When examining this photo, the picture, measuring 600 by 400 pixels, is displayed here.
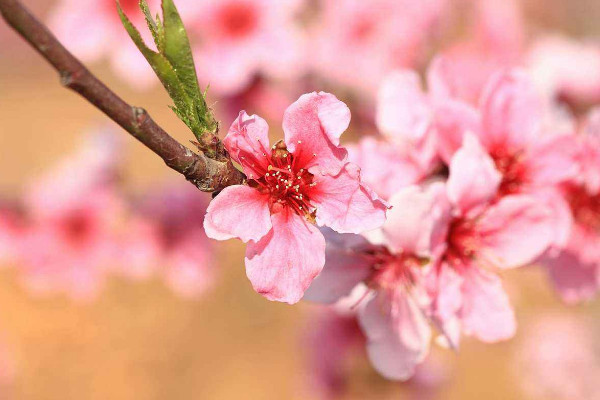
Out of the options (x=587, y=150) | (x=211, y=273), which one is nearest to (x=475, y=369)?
(x=211, y=273)

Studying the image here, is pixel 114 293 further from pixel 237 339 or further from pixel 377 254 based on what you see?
pixel 377 254

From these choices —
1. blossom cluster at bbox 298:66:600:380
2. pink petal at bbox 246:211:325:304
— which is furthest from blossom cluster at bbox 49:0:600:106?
pink petal at bbox 246:211:325:304

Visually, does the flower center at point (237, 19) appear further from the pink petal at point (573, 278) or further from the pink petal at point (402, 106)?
the pink petal at point (573, 278)

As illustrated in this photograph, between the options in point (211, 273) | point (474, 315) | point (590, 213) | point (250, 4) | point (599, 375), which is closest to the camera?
point (474, 315)

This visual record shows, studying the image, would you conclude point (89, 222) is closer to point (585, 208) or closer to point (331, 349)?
point (331, 349)

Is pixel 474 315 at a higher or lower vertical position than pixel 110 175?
lower

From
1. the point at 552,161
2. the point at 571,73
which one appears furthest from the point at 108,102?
the point at 571,73

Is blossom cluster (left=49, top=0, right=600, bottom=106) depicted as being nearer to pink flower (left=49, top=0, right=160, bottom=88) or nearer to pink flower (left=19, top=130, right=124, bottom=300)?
pink flower (left=49, top=0, right=160, bottom=88)
